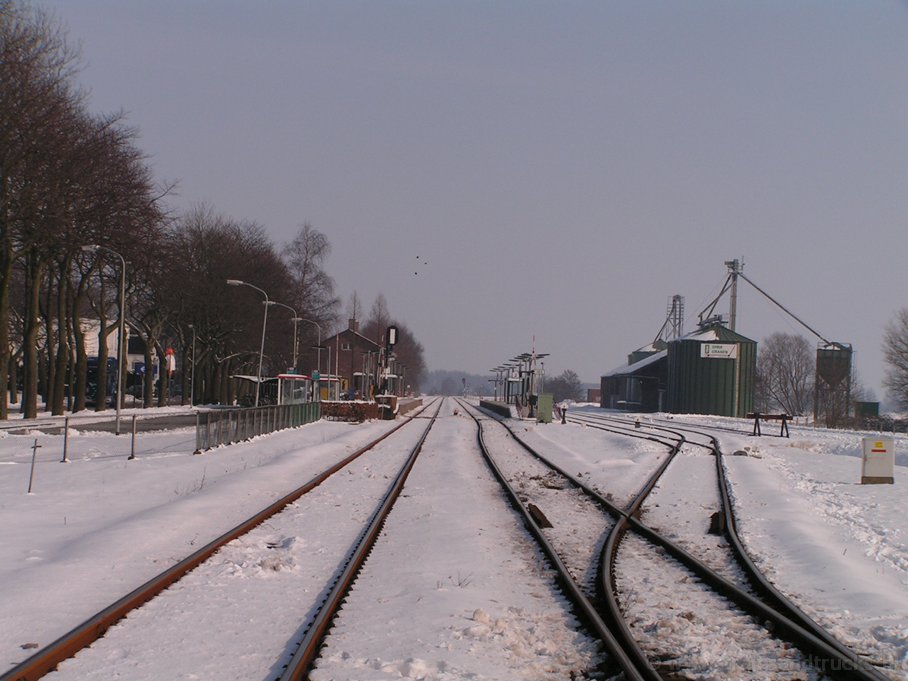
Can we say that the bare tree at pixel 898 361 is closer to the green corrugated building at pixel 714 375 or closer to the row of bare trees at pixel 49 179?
the green corrugated building at pixel 714 375

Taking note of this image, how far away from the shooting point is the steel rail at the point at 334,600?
20.1 ft

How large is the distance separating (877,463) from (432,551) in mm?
12955

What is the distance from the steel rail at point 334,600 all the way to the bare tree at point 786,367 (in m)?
111

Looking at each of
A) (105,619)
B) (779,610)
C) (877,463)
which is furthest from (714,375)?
(105,619)

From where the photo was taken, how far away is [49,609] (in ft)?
25.2

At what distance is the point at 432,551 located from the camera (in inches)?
424

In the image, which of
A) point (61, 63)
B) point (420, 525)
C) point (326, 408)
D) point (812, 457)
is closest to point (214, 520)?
point (420, 525)

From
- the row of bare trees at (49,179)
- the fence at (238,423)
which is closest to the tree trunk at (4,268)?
the row of bare trees at (49,179)

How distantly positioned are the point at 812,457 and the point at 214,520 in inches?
812

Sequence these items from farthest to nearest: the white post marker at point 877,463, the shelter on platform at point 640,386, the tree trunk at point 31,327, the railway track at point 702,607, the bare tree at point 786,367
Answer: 1. the bare tree at point 786,367
2. the shelter on platform at point 640,386
3. the tree trunk at point 31,327
4. the white post marker at point 877,463
5. the railway track at point 702,607

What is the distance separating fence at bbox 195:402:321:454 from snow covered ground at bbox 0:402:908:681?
1.43 meters

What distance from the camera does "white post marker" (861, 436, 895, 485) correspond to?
19.5m

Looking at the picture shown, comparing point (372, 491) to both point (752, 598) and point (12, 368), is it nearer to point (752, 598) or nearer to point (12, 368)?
point (752, 598)

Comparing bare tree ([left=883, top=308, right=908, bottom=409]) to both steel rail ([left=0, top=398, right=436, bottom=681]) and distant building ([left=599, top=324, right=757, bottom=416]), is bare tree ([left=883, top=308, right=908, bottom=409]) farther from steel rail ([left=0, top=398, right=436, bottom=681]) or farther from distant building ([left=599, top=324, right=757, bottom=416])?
steel rail ([left=0, top=398, right=436, bottom=681])
